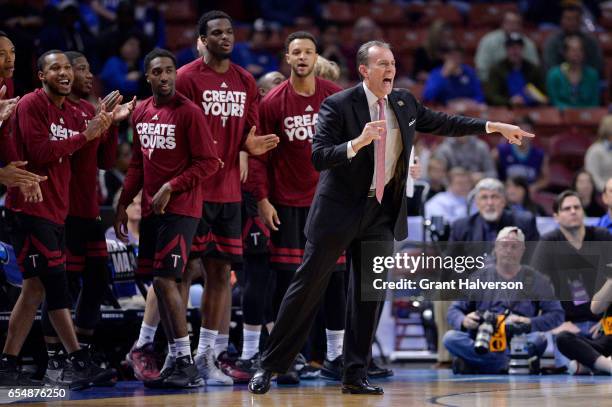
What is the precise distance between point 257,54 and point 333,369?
7295 millimetres

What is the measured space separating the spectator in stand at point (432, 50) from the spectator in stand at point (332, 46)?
1.02 m

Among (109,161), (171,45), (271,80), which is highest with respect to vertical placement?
(171,45)

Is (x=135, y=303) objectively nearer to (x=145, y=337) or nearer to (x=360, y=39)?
(x=145, y=337)

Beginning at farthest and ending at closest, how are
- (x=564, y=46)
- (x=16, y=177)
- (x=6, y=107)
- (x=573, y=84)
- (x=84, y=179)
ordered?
(x=564, y=46)
(x=573, y=84)
(x=84, y=179)
(x=16, y=177)
(x=6, y=107)

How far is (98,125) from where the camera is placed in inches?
289

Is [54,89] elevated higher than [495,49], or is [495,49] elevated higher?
[495,49]

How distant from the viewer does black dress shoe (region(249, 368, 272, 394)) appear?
6871mm

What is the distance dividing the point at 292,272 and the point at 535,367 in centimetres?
233

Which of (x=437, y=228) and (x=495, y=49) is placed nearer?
(x=437, y=228)

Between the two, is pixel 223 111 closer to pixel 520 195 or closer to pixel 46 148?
pixel 46 148

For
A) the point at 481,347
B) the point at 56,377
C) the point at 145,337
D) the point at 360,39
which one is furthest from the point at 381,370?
the point at 360,39

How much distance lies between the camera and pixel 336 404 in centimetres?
623

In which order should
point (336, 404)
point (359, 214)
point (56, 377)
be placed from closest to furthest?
point (336, 404)
point (359, 214)
point (56, 377)

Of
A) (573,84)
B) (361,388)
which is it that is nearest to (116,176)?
(361,388)
